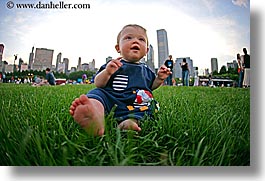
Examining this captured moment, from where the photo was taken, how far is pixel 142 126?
2.94ft

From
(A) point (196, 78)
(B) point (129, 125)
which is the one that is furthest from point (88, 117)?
(A) point (196, 78)

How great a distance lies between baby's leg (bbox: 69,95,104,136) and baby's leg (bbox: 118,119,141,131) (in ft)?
0.22

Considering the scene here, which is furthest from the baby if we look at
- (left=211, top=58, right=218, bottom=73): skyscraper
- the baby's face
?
(left=211, top=58, right=218, bottom=73): skyscraper

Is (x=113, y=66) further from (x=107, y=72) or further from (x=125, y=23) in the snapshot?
(x=125, y=23)

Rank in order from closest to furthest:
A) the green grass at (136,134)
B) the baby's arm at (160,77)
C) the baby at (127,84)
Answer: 1. the green grass at (136,134)
2. the baby at (127,84)
3. the baby's arm at (160,77)

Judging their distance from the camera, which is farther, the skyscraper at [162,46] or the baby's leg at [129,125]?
the skyscraper at [162,46]

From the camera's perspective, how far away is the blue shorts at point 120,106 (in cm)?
91

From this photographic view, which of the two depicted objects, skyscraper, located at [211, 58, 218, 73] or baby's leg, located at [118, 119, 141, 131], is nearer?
baby's leg, located at [118, 119, 141, 131]

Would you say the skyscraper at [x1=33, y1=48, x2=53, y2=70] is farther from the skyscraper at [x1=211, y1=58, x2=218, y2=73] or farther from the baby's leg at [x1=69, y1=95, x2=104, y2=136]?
the skyscraper at [x1=211, y1=58, x2=218, y2=73]

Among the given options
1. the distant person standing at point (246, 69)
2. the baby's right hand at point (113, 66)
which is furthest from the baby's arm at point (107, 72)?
the distant person standing at point (246, 69)

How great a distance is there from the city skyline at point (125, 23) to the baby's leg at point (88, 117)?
19 cm

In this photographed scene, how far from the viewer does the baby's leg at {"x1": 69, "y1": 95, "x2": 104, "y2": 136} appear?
2.67 feet

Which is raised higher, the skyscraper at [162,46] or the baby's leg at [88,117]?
the skyscraper at [162,46]

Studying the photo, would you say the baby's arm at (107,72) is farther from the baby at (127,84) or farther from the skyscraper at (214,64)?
the skyscraper at (214,64)
